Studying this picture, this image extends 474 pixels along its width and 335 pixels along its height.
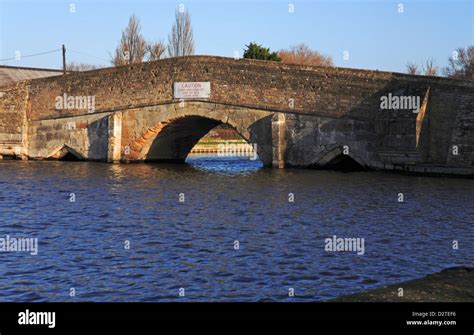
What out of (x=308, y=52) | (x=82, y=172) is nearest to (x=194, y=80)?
(x=82, y=172)

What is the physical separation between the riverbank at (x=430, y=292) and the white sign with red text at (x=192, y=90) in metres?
25.2

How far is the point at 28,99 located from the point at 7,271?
99.6ft

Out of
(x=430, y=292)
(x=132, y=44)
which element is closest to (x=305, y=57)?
(x=132, y=44)

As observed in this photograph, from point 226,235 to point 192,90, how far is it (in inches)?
775

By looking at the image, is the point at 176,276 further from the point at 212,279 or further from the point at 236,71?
the point at 236,71

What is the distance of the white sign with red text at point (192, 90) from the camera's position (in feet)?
107

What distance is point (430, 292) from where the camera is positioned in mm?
7488
